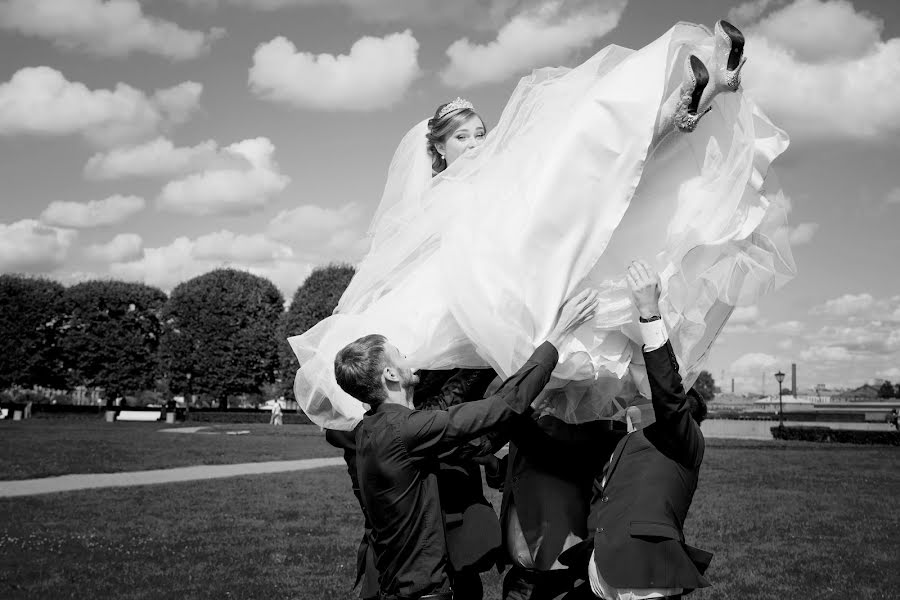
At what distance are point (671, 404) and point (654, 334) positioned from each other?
1.19 feet

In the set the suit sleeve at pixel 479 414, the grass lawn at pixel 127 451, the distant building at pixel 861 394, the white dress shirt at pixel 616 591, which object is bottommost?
the distant building at pixel 861 394

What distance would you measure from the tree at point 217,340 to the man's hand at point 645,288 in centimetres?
5201

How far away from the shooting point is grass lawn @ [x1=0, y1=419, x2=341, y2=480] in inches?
745

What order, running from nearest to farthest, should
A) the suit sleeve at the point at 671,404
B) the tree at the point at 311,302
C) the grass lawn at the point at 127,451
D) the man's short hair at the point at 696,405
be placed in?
the suit sleeve at the point at 671,404
the man's short hair at the point at 696,405
the grass lawn at the point at 127,451
the tree at the point at 311,302

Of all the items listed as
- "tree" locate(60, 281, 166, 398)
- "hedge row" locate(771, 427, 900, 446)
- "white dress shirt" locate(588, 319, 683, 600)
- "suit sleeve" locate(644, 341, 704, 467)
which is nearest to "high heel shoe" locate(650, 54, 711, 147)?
"suit sleeve" locate(644, 341, 704, 467)

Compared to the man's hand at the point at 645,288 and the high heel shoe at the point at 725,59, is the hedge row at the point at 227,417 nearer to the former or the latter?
the man's hand at the point at 645,288

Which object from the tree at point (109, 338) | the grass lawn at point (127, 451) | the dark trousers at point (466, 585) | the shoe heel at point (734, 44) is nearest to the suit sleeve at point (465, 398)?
the dark trousers at point (466, 585)

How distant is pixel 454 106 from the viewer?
401 centimetres

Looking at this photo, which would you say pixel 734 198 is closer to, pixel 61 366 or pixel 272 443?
pixel 272 443

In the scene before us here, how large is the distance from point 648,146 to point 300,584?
7107mm

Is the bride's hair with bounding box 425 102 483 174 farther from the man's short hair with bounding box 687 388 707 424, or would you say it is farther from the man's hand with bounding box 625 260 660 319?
the man's short hair with bounding box 687 388 707 424

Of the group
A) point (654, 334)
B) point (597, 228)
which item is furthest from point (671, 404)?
point (597, 228)

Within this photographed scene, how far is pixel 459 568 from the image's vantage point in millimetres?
3279

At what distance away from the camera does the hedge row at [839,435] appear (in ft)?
104
